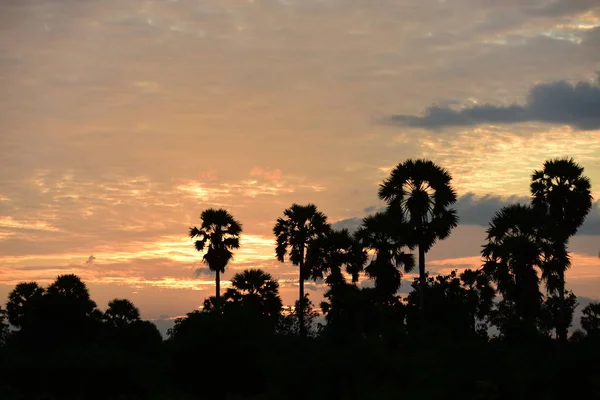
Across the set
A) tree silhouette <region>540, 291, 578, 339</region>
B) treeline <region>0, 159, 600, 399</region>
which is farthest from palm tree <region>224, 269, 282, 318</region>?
tree silhouette <region>540, 291, 578, 339</region>

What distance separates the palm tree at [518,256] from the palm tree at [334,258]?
51.0 feet

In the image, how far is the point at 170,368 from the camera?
24500mm

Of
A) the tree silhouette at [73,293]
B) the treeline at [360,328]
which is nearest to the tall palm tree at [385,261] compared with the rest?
the treeline at [360,328]

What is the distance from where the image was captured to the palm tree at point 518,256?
47.6 meters

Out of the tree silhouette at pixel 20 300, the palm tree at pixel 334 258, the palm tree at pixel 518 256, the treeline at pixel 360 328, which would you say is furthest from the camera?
the tree silhouette at pixel 20 300

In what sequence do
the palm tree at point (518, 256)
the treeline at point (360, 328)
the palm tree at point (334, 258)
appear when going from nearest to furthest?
the treeline at point (360, 328)
the palm tree at point (518, 256)
the palm tree at point (334, 258)

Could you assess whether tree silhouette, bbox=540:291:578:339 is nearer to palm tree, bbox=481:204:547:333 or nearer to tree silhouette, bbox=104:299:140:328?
palm tree, bbox=481:204:547:333

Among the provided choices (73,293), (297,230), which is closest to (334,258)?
(297,230)

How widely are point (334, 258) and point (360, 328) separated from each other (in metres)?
28.2

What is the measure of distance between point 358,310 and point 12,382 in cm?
2734

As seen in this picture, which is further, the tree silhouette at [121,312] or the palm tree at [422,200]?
the tree silhouette at [121,312]

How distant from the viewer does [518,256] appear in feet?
157

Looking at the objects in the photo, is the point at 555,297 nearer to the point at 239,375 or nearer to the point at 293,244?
the point at 293,244

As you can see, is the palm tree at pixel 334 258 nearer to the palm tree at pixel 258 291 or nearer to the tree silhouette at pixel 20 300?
the palm tree at pixel 258 291
